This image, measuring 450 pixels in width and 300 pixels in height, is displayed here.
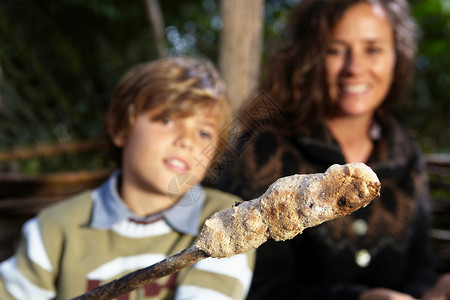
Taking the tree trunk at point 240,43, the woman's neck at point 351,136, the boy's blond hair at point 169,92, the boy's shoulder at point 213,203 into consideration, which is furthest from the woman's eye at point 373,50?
the tree trunk at point 240,43

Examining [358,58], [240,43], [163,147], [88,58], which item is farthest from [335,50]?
[88,58]

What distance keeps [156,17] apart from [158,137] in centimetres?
392

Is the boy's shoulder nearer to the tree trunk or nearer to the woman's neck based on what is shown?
the woman's neck

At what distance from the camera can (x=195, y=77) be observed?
1.07 m

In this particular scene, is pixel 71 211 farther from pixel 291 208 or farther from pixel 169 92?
pixel 291 208

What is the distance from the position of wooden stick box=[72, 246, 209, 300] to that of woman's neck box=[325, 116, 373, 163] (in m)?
1.14

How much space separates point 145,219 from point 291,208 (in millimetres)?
725

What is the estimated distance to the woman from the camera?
4.29ft

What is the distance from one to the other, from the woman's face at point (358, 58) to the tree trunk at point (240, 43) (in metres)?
1.50

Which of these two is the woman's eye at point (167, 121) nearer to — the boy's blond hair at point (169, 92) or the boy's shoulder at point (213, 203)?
the boy's blond hair at point (169, 92)

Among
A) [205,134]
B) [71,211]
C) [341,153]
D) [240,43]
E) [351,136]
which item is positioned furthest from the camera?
[240,43]

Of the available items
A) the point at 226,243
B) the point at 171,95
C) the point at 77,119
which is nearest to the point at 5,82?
the point at 77,119

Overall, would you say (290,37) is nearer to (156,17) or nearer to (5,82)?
(5,82)

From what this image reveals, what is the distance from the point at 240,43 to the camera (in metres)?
2.93
